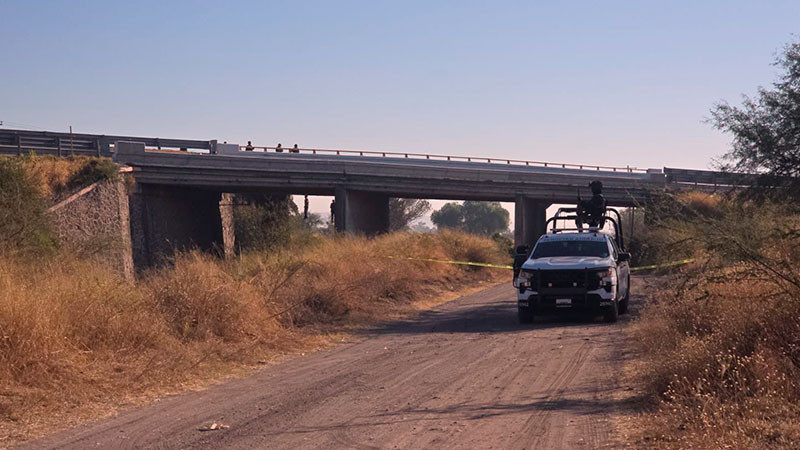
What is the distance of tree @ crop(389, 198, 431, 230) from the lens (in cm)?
10888

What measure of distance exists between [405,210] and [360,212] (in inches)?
2609

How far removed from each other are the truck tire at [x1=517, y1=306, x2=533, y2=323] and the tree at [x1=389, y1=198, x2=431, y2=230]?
3491 inches

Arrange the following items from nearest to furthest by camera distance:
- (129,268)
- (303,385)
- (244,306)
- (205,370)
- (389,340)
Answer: (303,385), (205,370), (244,306), (389,340), (129,268)

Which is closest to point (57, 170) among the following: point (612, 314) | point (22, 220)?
point (22, 220)

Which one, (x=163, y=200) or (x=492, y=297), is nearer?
(x=492, y=297)

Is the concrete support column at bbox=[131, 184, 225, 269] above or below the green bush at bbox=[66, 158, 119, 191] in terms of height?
below

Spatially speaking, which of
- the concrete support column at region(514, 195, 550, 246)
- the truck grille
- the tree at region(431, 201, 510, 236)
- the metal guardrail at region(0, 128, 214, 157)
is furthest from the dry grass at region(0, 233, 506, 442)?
the tree at region(431, 201, 510, 236)

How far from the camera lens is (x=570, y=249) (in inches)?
800

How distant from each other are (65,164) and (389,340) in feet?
94.4

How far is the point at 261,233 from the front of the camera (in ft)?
151

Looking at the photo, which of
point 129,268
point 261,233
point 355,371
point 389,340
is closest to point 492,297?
point 389,340

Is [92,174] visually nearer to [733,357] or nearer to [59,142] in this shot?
[59,142]

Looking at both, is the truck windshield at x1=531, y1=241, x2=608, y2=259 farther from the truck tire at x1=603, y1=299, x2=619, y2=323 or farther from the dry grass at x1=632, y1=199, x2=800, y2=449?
the dry grass at x1=632, y1=199, x2=800, y2=449

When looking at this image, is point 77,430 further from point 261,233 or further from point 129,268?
point 261,233
